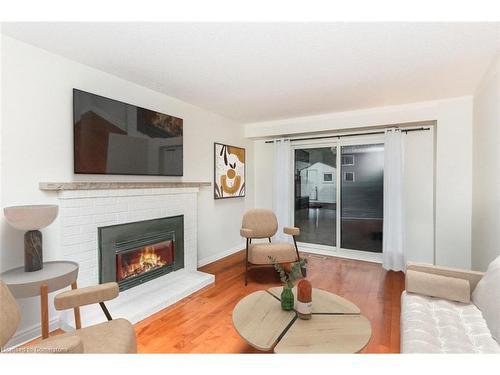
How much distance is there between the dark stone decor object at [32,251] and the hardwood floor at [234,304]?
37.0 inches

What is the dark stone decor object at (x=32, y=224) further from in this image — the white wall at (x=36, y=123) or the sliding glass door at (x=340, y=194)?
the sliding glass door at (x=340, y=194)

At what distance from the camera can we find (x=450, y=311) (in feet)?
5.66

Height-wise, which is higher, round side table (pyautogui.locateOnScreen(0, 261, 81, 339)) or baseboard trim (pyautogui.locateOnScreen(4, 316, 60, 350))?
round side table (pyautogui.locateOnScreen(0, 261, 81, 339))

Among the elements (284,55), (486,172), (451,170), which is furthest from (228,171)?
(486,172)

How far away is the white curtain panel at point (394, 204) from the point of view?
3.58 metres

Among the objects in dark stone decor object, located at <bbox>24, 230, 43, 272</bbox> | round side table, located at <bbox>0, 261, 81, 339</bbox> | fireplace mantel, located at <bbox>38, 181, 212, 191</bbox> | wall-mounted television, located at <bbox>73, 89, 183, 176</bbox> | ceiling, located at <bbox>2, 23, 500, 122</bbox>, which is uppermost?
ceiling, located at <bbox>2, 23, 500, 122</bbox>

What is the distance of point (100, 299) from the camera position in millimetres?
1529

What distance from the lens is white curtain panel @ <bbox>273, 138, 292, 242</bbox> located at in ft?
14.8

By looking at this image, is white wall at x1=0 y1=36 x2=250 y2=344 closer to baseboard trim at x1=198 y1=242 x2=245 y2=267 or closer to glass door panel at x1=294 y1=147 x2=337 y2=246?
baseboard trim at x1=198 y1=242 x2=245 y2=267

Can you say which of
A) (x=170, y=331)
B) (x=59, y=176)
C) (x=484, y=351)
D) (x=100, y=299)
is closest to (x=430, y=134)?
(x=484, y=351)

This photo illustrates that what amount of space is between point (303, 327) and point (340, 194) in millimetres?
3065

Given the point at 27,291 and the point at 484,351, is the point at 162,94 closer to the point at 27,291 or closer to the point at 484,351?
the point at 27,291

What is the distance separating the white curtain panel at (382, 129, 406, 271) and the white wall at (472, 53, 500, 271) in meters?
0.78

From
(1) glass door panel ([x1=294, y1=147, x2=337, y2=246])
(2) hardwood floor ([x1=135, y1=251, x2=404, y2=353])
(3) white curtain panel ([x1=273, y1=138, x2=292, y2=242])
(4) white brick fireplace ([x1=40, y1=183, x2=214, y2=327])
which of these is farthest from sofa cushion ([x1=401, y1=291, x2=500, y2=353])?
(3) white curtain panel ([x1=273, y1=138, x2=292, y2=242])
